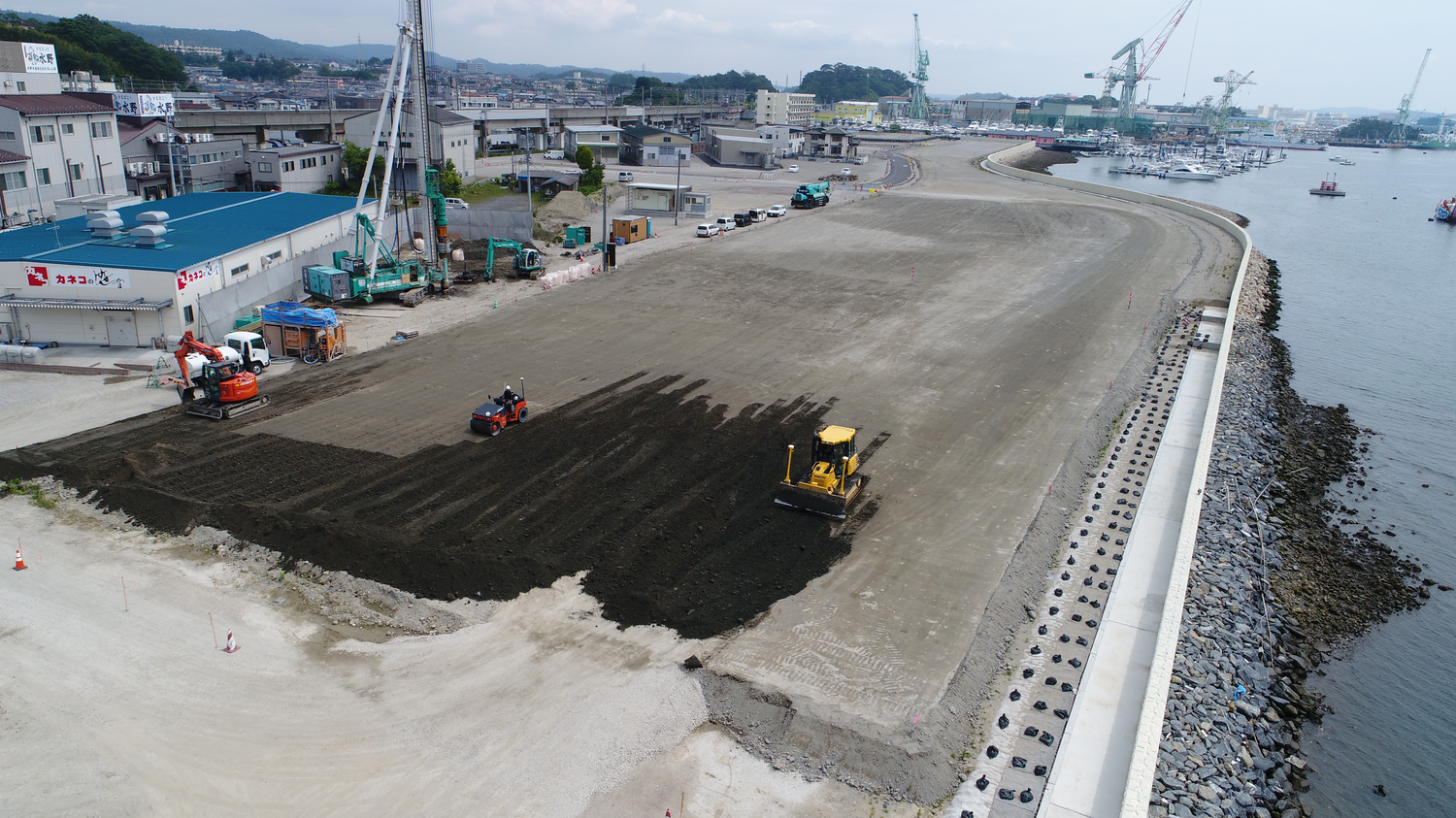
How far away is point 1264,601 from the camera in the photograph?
17.8m

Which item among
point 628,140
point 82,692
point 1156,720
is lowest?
point 82,692

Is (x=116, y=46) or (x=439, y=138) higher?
(x=116, y=46)

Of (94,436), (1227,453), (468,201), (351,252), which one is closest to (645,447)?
(94,436)

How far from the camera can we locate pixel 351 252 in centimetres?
3831

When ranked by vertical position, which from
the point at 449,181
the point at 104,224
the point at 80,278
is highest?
the point at 449,181

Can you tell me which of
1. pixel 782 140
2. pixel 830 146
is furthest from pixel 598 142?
pixel 830 146

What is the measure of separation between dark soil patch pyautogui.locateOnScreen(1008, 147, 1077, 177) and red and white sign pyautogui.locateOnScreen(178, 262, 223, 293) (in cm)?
10299

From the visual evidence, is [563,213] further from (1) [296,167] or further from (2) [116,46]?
(2) [116,46]

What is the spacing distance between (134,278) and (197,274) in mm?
1725

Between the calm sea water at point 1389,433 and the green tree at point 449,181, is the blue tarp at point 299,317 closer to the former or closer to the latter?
the calm sea water at point 1389,433

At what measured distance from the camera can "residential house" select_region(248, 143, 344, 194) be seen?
183 feet

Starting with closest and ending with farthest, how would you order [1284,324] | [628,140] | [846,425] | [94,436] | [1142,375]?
[94,436], [846,425], [1142,375], [1284,324], [628,140]

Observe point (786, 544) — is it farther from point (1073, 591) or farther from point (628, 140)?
point (628, 140)

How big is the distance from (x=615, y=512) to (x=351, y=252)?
27010 mm
